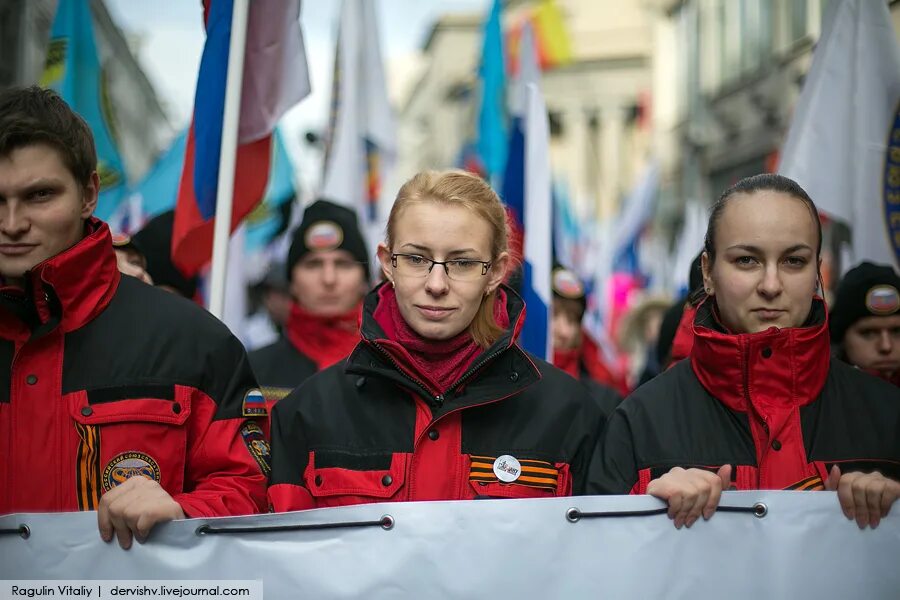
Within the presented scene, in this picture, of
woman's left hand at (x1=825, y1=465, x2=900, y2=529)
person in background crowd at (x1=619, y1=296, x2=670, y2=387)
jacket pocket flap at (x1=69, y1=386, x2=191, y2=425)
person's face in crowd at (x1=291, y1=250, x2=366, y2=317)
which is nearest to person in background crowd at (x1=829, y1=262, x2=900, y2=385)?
woman's left hand at (x1=825, y1=465, x2=900, y2=529)

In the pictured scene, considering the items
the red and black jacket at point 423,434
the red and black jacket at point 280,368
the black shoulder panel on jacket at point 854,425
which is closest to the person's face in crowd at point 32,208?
the red and black jacket at point 423,434

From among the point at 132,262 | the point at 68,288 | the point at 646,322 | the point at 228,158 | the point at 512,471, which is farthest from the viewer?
the point at 646,322

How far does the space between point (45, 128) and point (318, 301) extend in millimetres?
2628

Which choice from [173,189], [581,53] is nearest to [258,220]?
[173,189]

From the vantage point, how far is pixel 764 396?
2777 mm

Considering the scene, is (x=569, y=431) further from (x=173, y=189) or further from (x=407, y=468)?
(x=173, y=189)

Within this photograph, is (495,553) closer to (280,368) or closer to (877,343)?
(877,343)

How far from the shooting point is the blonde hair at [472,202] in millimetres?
2924

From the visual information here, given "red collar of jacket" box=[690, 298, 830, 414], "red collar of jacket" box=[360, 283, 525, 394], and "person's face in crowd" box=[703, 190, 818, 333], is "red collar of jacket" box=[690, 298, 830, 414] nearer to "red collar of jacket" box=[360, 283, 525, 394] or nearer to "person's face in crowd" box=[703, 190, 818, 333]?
"person's face in crowd" box=[703, 190, 818, 333]

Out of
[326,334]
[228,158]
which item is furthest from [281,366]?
[228,158]

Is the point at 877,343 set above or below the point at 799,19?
below

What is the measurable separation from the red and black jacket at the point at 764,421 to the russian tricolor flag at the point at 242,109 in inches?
87.3

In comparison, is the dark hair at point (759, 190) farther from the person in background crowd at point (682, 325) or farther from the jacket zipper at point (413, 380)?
the jacket zipper at point (413, 380)

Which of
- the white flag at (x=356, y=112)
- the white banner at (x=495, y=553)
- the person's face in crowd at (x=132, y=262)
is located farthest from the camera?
the white flag at (x=356, y=112)
